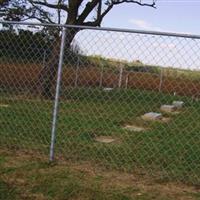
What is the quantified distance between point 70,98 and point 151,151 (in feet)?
21.0

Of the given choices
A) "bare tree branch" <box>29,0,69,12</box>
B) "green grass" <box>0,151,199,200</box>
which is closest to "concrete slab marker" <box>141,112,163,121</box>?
"green grass" <box>0,151,199,200</box>

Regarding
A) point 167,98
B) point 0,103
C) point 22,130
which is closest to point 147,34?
point 22,130

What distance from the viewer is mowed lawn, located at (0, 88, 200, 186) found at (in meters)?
6.40

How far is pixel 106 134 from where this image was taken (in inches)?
345

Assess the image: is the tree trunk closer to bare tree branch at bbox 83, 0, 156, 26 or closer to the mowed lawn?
the mowed lawn

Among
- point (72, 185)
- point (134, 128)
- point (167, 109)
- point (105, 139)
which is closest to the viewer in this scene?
point (72, 185)

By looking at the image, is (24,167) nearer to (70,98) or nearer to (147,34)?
(147,34)

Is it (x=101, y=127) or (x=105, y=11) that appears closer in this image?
(x=101, y=127)

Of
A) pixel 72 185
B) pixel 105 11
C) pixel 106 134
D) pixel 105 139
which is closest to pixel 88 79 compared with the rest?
pixel 105 11

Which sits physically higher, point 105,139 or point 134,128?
point 105,139

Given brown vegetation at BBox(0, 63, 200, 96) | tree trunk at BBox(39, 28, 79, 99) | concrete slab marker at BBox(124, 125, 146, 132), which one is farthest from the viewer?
brown vegetation at BBox(0, 63, 200, 96)

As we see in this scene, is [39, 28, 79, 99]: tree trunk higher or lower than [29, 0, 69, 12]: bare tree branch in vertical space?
lower

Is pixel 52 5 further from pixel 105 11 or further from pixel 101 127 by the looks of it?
pixel 101 127

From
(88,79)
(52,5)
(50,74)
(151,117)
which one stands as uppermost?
(52,5)
